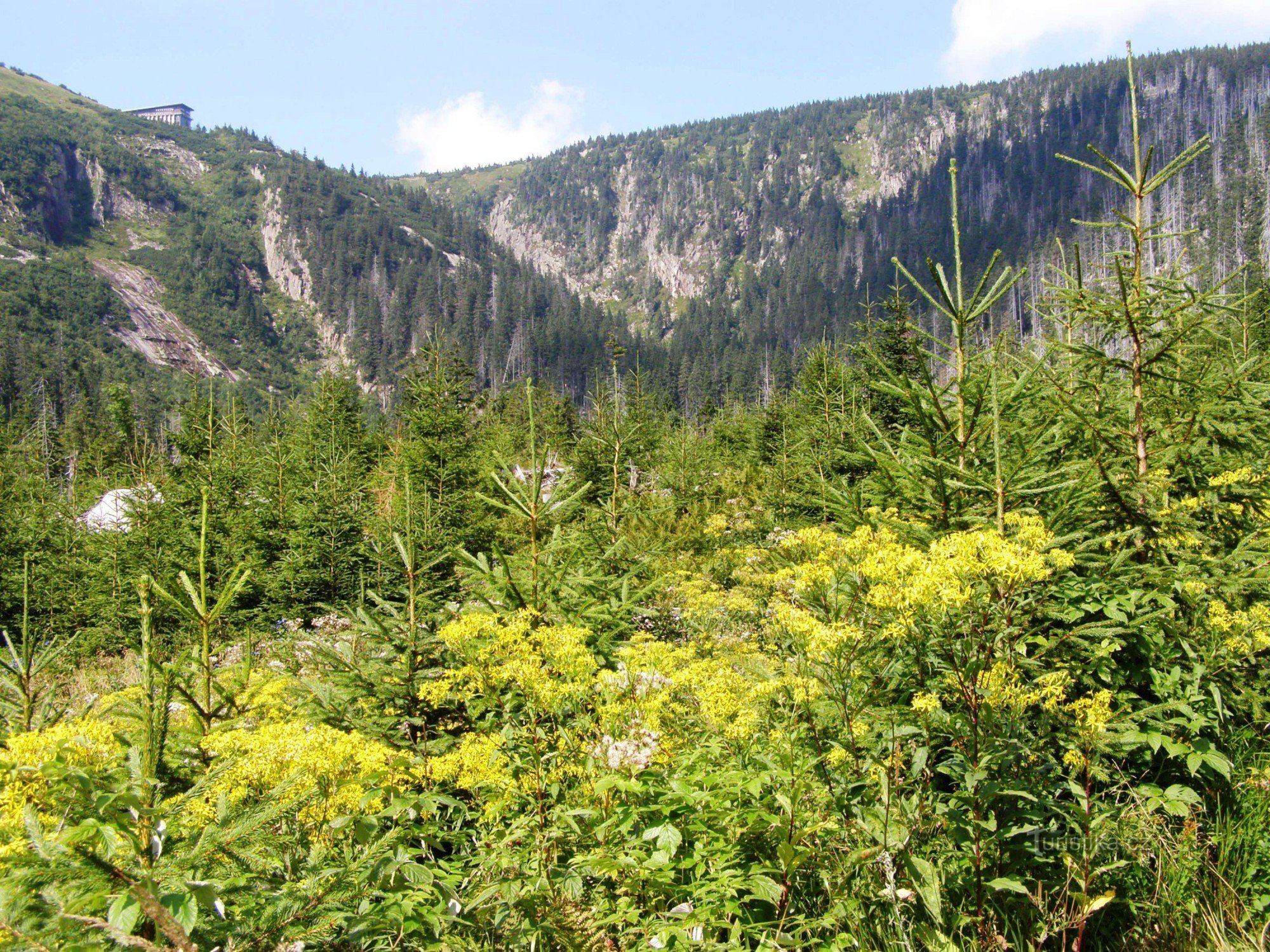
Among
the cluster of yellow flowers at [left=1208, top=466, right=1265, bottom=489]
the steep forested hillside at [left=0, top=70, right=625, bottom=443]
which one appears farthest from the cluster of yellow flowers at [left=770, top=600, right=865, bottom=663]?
the steep forested hillside at [left=0, top=70, right=625, bottom=443]

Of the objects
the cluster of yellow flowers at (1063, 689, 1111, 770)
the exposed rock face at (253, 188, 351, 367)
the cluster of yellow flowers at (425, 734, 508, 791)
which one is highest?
the exposed rock face at (253, 188, 351, 367)

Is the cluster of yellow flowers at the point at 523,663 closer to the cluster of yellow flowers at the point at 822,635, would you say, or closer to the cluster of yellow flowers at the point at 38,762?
the cluster of yellow flowers at the point at 822,635

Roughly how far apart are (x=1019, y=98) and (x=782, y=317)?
360ft

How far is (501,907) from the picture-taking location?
2711mm

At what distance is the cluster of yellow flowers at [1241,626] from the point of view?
3.32m

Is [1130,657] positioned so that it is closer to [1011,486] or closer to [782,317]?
[1011,486]

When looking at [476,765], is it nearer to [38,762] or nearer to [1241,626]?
[38,762]

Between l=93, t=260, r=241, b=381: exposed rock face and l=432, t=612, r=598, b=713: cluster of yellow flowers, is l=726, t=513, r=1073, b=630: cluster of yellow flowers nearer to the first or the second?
l=432, t=612, r=598, b=713: cluster of yellow flowers

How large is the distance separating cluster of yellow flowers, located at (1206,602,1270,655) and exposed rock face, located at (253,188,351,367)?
537 feet

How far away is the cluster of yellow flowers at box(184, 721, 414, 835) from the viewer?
7.89 feet

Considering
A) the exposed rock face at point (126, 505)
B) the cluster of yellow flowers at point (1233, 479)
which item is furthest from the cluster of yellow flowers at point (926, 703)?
the exposed rock face at point (126, 505)

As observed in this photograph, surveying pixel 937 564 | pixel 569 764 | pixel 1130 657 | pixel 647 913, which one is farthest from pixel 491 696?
pixel 1130 657

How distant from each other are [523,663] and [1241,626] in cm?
378

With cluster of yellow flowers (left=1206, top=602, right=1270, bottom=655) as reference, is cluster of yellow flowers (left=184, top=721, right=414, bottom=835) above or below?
below
